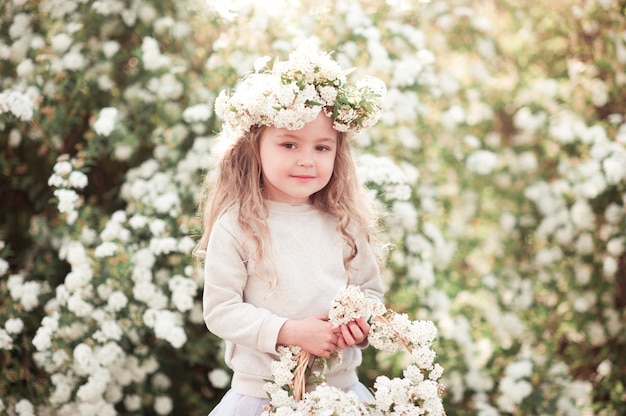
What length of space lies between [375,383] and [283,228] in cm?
49

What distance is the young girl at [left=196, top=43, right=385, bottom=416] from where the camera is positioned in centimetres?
159

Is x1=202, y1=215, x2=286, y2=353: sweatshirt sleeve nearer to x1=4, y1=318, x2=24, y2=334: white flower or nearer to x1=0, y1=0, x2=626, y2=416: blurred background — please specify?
x1=0, y1=0, x2=626, y2=416: blurred background

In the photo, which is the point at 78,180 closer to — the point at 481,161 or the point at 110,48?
the point at 110,48

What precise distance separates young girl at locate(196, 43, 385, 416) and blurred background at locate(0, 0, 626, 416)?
0.75 m

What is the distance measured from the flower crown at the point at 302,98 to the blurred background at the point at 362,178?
827mm

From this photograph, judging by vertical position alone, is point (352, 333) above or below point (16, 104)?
below

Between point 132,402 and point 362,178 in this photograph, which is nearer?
point 362,178

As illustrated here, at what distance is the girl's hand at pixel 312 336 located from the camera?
1561 millimetres

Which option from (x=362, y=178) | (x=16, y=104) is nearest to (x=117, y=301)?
(x=16, y=104)

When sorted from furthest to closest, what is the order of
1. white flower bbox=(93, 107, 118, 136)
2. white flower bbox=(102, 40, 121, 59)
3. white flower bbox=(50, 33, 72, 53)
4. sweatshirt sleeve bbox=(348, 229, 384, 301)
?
white flower bbox=(102, 40, 121, 59) → white flower bbox=(50, 33, 72, 53) → white flower bbox=(93, 107, 118, 136) → sweatshirt sleeve bbox=(348, 229, 384, 301)

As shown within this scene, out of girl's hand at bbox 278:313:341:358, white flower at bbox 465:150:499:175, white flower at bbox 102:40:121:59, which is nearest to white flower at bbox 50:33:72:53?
white flower at bbox 102:40:121:59

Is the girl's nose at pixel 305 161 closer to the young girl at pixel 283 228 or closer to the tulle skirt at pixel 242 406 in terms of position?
the young girl at pixel 283 228

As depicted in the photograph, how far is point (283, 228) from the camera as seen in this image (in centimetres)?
175

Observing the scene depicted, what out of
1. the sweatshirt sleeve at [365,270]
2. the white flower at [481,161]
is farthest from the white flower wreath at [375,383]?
the white flower at [481,161]
